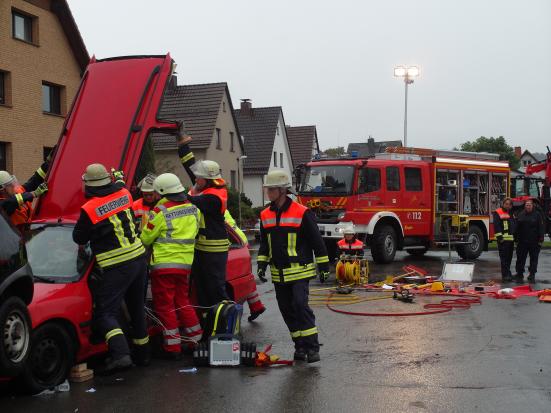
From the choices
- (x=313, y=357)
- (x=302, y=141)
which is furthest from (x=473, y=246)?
(x=302, y=141)

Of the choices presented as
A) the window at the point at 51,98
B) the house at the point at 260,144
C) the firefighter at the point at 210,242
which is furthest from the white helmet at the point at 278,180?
the house at the point at 260,144

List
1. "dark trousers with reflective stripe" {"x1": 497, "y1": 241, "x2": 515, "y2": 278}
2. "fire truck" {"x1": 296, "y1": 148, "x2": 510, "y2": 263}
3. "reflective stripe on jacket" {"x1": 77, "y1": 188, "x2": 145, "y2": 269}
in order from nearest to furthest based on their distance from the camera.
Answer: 1. "reflective stripe on jacket" {"x1": 77, "y1": 188, "x2": 145, "y2": 269}
2. "dark trousers with reflective stripe" {"x1": 497, "y1": 241, "x2": 515, "y2": 278}
3. "fire truck" {"x1": 296, "y1": 148, "x2": 510, "y2": 263}

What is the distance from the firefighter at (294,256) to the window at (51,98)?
20.2m

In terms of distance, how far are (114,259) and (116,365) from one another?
97 cm

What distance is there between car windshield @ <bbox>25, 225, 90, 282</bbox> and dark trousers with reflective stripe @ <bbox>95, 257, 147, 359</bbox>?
30 cm

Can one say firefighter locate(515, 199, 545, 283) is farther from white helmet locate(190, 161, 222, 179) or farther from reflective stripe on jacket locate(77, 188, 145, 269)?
reflective stripe on jacket locate(77, 188, 145, 269)

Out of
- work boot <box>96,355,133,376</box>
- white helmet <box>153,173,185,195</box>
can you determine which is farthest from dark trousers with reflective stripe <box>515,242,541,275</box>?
work boot <box>96,355,133,376</box>

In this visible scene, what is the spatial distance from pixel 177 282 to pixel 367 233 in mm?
9534

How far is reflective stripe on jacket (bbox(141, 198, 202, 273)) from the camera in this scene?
6750mm

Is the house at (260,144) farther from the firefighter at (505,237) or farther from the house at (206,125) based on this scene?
the firefighter at (505,237)

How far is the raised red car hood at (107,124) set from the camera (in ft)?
25.3

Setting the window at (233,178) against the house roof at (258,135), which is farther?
the house roof at (258,135)

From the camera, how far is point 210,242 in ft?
24.1

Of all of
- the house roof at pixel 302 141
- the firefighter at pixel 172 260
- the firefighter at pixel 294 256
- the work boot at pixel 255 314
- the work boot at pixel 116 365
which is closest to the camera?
the work boot at pixel 116 365
